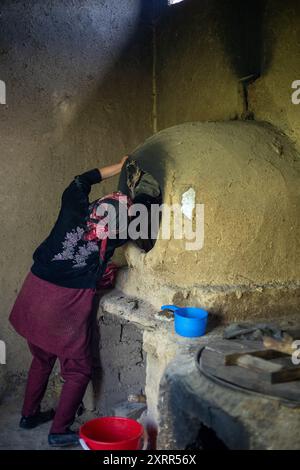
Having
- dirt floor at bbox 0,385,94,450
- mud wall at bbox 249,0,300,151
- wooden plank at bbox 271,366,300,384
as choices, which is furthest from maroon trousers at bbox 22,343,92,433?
mud wall at bbox 249,0,300,151

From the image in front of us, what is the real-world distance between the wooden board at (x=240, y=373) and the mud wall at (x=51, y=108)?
6.46 ft

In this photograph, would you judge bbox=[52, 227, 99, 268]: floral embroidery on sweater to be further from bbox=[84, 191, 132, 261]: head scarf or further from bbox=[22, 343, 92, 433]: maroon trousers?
bbox=[22, 343, 92, 433]: maroon trousers

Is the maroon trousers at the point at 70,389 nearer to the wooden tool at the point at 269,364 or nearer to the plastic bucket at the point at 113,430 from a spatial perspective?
the plastic bucket at the point at 113,430

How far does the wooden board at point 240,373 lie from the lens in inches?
75.2

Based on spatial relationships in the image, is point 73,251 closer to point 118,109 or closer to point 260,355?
point 260,355

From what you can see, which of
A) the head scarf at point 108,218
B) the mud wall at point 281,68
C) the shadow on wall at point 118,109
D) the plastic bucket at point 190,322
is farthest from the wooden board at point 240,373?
the shadow on wall at point 118,109

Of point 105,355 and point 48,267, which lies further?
point 105,355

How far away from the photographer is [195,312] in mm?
2656

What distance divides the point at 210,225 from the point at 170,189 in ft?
1.08

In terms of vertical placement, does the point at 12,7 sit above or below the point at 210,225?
above

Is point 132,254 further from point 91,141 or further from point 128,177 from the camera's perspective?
point 91,141

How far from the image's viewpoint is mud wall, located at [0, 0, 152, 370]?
3.61 metres
